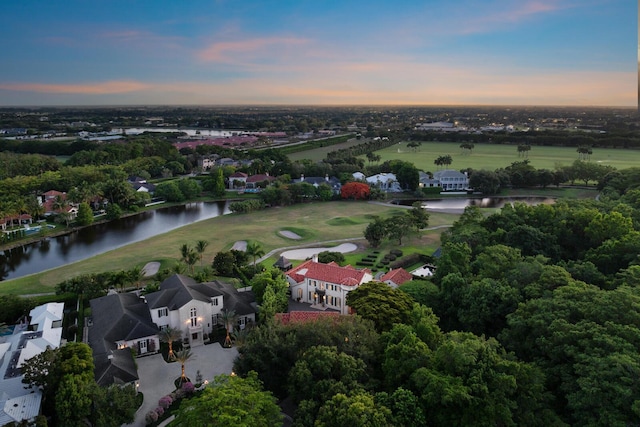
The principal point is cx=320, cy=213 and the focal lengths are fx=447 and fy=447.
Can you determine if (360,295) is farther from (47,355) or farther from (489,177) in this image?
(489,177)

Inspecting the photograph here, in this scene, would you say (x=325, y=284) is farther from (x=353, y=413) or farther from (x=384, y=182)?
(x=384, y=182)

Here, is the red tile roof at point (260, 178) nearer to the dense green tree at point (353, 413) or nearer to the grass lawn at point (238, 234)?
the grass lawn at point (238, 234)

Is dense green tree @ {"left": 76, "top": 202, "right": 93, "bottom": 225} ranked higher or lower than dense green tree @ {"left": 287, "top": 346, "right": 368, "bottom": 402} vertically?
lower

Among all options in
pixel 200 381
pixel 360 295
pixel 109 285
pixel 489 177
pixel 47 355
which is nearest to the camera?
pixel 47 355

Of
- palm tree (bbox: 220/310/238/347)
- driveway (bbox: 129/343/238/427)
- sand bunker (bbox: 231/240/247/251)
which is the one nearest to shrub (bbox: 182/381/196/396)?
driveway (bbox: 129/343/238/427)

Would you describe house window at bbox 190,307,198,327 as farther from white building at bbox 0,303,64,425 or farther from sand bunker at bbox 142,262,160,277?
sand bunker at bbox 142,262,160,277

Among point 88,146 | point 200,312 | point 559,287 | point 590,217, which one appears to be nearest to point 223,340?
point 200,312
